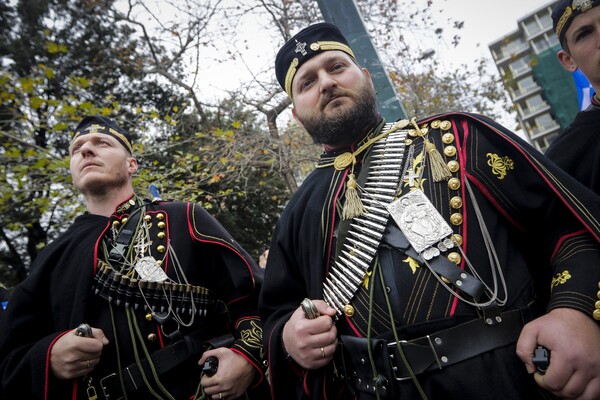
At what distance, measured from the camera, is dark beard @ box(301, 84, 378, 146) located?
2.25 m

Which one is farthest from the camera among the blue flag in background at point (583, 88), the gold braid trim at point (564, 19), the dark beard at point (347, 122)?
the blue flag in background at point (583, 88)

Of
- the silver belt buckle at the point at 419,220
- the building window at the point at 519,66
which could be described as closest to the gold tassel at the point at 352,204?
the silver belt buckle at the point at 419,220

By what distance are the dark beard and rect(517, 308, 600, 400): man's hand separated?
1339 mm

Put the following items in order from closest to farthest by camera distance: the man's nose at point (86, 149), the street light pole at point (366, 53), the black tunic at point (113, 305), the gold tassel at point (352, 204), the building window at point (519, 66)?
the gold tassel at point (352, 204), the black tunic at point (113, 305), the man's nose at point (86, 149), the street light pole at point (366, 53), the building window at point (519, 66)

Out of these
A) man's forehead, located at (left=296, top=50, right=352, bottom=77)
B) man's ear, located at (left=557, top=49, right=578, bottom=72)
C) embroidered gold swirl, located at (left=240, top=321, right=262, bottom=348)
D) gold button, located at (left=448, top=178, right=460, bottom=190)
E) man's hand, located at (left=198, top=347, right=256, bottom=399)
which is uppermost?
man's forehead, located at (left=296, top=50, right=352, bottom=77)

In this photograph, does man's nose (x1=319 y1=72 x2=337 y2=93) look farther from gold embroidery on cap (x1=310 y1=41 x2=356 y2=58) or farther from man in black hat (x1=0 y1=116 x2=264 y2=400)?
man in black hat (x1=0 y1=116 x2=264 y2=400)

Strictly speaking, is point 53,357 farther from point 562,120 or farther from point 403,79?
point 562,120

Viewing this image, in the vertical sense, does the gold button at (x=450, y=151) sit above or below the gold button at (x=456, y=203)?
above

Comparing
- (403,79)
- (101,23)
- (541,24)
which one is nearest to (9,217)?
(101,23)

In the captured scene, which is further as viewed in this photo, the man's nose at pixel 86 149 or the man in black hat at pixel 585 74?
the man's nose at pixel 86 149

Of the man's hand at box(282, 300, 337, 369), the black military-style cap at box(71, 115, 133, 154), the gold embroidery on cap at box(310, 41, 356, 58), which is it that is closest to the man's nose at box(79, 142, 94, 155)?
the black military-style cap at box(71, 115, 133, 154)

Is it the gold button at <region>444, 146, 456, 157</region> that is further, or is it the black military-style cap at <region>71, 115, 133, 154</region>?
the black military-style cap at <region>71, 115, 133, 154</region>

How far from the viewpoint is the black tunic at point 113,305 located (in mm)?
2496

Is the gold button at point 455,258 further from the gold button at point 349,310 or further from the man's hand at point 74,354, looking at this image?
the man's hand at point 74,354
